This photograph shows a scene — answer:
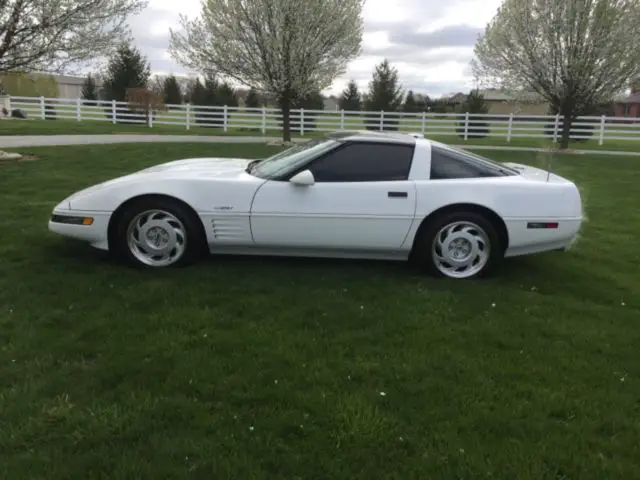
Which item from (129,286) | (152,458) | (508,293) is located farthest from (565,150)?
(152,458)

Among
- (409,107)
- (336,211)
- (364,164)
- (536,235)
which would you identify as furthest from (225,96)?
(536,235)

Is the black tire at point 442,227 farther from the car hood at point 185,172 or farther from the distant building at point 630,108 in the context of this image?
the distant building at point 630,108

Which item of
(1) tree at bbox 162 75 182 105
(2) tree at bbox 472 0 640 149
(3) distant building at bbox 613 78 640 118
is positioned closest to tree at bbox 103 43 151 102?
(1) tree at bbox 162 75 182 105

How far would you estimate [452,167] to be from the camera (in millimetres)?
5152

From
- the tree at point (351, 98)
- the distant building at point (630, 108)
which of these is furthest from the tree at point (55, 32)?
the distant building at point (630, 108)

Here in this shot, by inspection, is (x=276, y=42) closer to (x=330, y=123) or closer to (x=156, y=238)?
(x=330, y=123)

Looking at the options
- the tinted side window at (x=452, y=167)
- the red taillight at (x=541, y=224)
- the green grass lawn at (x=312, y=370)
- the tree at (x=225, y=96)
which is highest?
the tree at (x=225, y=96)

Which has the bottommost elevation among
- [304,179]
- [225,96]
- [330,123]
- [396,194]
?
[396,194]

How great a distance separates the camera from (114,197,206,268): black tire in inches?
195

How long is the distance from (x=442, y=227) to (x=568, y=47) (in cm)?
1879

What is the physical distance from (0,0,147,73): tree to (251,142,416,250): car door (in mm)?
9508

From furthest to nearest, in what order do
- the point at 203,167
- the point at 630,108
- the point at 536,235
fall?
the point at 630,108 → the point at 203,167 → the point at 536,235

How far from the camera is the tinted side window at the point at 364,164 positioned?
16.6 feet

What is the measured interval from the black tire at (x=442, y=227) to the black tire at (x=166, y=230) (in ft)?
6.01
